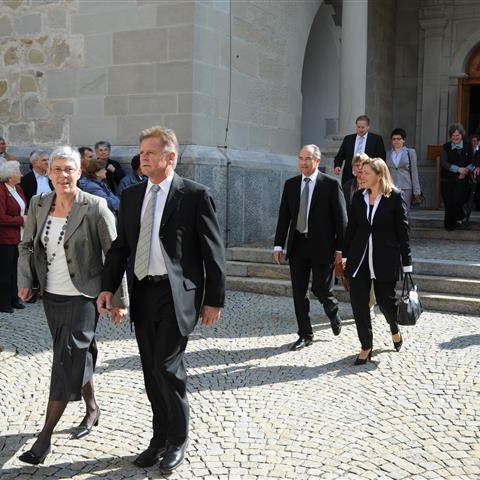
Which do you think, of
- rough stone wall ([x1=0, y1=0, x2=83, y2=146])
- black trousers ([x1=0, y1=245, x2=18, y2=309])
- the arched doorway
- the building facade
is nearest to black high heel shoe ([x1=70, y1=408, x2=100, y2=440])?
black trousers ([x1=0, y1=245, x2=18, y2=309])

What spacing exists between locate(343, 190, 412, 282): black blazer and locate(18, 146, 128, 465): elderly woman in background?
2396mm

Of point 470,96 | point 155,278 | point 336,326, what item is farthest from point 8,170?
point 470,96

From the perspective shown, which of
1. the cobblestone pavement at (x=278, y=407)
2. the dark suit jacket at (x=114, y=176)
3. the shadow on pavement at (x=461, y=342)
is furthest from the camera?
the dark suit jacket at (x=114, y=176)

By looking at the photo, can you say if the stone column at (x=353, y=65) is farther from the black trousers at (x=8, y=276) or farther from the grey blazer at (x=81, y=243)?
the grey blazer at (x=81, y=243)

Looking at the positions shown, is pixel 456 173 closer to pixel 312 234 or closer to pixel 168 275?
pixel 312 234

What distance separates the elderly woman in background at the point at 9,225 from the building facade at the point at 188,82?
209 cm

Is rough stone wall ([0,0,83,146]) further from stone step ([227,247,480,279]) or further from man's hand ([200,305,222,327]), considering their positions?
man's hand ([200,305,222,327])

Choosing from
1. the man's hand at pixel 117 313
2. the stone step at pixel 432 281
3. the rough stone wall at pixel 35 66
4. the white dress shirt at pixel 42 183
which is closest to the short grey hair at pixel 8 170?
the white dress shirt at pixel 42 183

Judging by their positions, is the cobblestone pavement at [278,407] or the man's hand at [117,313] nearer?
the cobblestone pavement at [278,407]

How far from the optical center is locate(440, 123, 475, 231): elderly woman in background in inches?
404

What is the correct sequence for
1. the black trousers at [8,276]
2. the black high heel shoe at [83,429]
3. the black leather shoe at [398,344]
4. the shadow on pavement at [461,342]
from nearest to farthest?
the black high heel shoe at [83,429] < the black leather shoe at [398,344] < the shadow on pavement at [461,342] < the black trousers at [8,276]

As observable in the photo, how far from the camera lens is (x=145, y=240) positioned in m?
3.60

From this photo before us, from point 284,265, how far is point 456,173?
10.5 ft

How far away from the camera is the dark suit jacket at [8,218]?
7637mm
